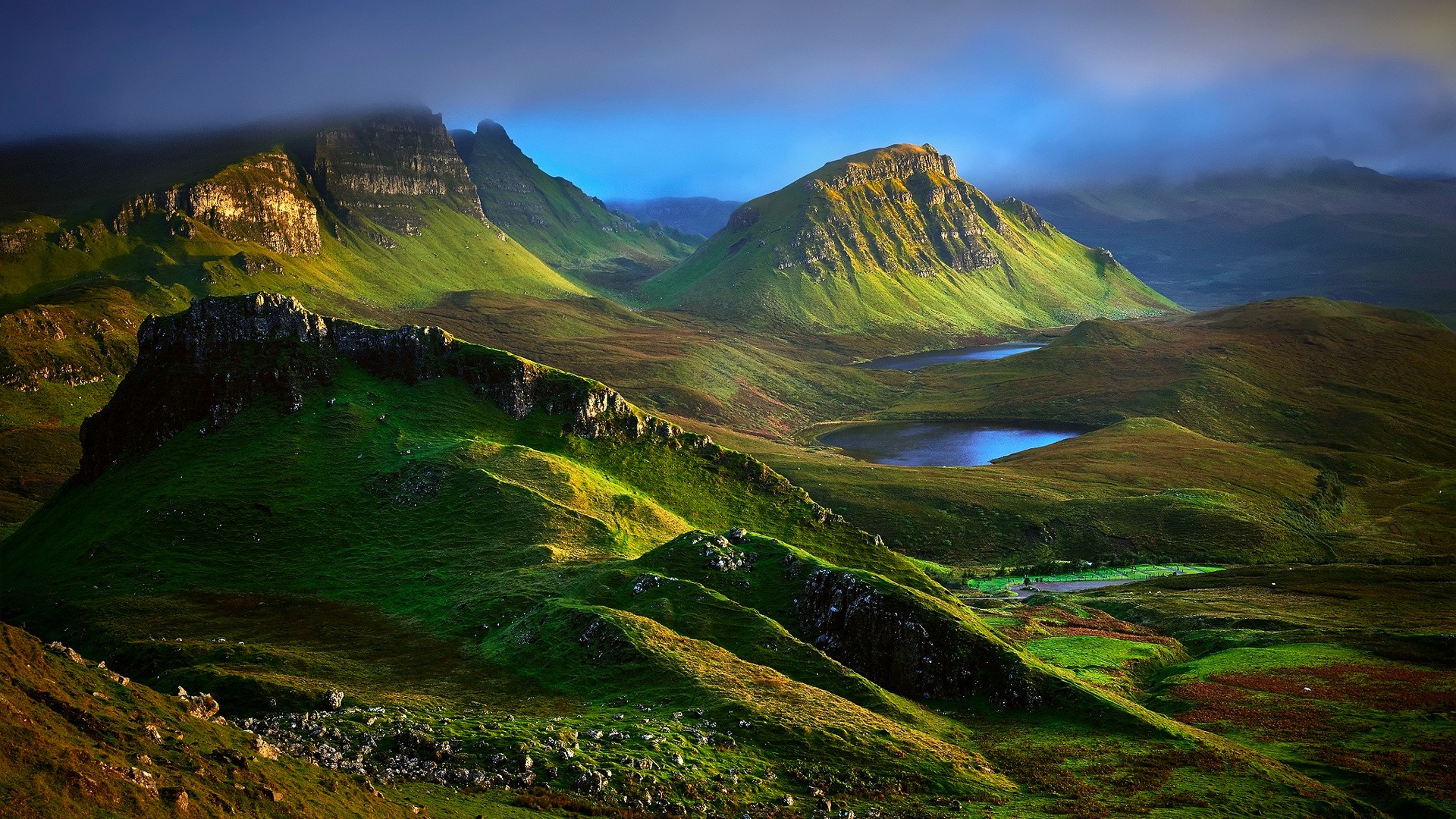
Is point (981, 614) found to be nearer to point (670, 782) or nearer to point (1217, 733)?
point (1217, 733)

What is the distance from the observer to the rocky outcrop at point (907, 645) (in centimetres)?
6334

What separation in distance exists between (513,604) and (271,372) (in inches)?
2150

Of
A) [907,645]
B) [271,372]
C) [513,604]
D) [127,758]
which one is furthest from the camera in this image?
[271,372]

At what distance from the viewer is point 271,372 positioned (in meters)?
103

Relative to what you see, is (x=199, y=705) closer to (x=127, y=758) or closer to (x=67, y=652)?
(x=67, y=652)

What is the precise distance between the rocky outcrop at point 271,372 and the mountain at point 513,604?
0.30 m

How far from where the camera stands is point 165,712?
33875 millimetres

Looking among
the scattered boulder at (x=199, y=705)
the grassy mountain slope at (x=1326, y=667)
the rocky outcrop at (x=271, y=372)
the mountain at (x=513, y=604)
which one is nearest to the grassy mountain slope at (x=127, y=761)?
the scattered boulder at (x=199, y=705)

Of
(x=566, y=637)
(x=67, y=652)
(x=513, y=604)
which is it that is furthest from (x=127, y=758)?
(x=513, y=604)

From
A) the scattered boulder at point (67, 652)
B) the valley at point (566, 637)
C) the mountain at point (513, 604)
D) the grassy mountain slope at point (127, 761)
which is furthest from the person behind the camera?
the mountain at point (513, 604)

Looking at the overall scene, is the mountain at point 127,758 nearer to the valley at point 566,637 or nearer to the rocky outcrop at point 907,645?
the valley at point 566,637

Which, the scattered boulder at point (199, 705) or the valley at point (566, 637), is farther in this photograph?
the valley at point (566, 637)

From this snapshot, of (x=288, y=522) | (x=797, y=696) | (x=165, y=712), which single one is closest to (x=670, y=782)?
(x=797, y=696)

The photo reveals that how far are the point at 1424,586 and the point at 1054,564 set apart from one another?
49.3m
